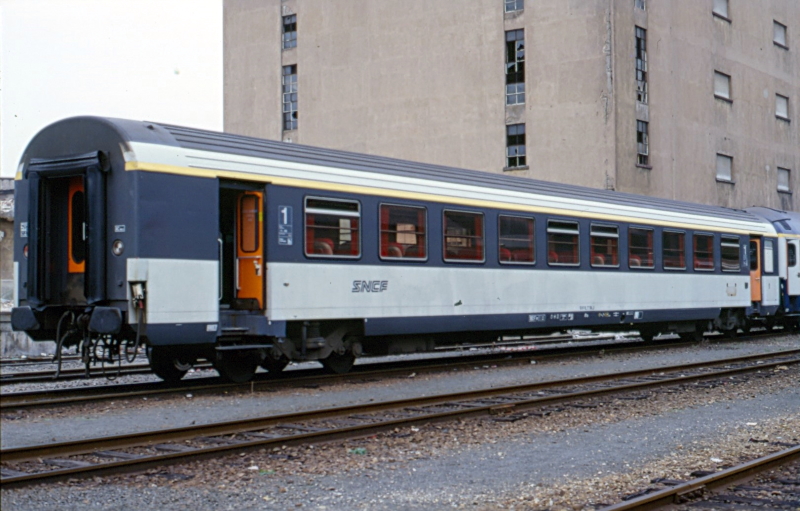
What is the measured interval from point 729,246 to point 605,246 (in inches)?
215

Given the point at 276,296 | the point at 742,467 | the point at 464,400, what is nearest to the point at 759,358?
the point at 464,400

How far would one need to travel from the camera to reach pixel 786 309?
998 inches

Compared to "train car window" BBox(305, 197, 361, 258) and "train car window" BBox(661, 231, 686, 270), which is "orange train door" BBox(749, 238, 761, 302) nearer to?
"train car window" BBox(661, 231, 686, 270)

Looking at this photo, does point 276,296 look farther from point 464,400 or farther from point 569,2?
point 569,2

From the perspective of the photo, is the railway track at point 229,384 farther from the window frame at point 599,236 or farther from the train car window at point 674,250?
the train car window at point 674,250

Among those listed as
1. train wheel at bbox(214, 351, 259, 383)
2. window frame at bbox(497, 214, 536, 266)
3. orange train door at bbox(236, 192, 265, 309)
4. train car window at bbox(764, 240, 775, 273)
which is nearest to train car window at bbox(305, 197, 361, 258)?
orange train door at bbox(236, 192, 265, 309)

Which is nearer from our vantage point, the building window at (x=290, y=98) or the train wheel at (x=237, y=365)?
the train wheel at (x=237, y=365)

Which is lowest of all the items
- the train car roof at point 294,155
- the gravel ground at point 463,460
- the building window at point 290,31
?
the gravel ground at point 463,460

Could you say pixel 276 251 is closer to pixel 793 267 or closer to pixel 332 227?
pixel 332 227

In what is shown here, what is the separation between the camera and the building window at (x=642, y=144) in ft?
110

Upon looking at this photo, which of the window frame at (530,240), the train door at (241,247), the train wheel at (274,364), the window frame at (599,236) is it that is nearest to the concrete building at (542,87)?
→ the window frame at (599,236)

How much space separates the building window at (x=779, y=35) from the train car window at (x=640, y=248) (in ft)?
90.0

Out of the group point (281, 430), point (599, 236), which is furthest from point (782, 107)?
point (281, 430)

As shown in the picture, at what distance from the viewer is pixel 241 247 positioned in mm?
12898
